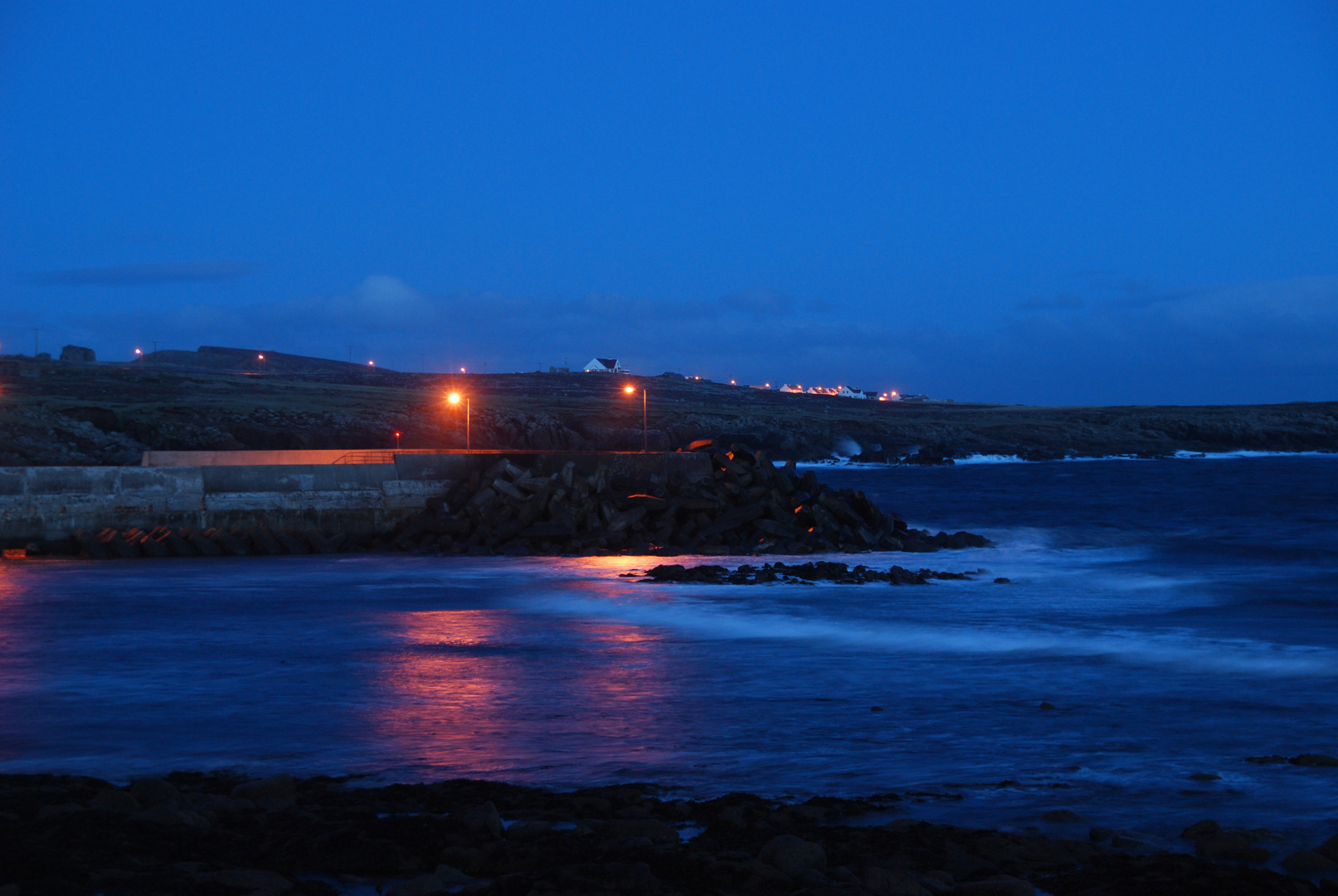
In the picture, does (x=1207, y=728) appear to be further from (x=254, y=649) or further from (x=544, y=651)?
(x=254, y=649)

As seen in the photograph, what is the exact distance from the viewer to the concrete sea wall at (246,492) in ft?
79.2

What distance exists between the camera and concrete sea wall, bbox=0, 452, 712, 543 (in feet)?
79.2

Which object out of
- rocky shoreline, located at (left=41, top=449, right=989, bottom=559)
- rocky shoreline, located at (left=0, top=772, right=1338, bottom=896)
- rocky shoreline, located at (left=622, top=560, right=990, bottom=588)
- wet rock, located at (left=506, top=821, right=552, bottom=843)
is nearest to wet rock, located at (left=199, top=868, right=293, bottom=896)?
rocky shoreline, located at (left=0, top=772, right=1338, bottom=896)

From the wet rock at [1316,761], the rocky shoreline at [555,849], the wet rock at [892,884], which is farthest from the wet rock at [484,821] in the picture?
the wet rock at [1316,761]

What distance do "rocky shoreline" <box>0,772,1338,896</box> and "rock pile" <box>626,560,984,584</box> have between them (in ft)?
43.0

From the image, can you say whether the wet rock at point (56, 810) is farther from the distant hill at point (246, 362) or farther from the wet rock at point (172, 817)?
the distant hill at point (246, 362)

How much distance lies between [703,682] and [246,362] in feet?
610

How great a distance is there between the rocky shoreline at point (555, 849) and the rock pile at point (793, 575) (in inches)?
516

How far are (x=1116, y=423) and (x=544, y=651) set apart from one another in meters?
124

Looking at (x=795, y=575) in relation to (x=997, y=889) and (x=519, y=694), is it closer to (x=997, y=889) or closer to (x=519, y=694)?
(x=519, y=694)

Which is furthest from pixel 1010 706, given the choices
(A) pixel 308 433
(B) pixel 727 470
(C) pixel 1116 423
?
(C) pixel 1116 423

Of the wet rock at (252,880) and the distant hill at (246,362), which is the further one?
the distant hill at (246,362)

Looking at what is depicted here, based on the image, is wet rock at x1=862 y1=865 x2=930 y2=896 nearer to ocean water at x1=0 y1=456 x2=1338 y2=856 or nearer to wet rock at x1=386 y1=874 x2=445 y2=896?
ocean water at x1=0 y1=456 x2=1338 y2=856

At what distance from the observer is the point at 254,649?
1314cm
